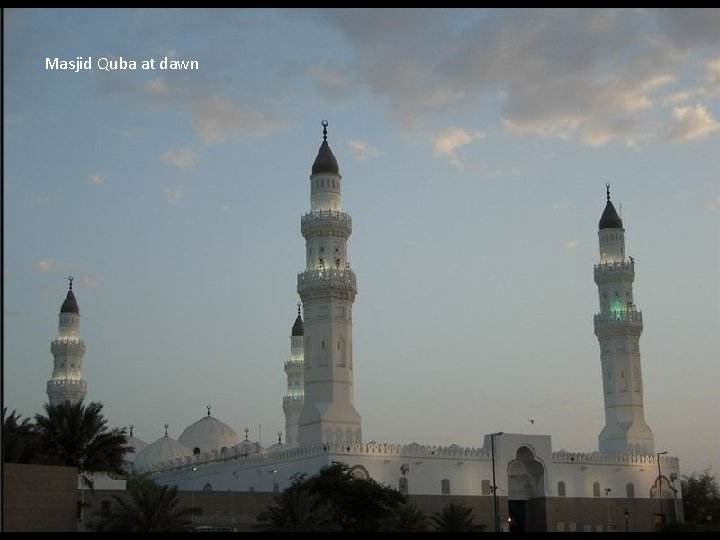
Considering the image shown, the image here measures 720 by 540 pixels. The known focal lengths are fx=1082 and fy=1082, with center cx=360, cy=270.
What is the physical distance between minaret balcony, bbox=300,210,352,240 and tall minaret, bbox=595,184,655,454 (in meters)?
16.3

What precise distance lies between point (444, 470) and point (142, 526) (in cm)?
2093

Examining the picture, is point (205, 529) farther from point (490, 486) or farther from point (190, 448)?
point (190, 448)

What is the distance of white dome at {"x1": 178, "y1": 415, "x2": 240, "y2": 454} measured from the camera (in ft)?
243

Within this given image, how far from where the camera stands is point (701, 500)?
63.1 m

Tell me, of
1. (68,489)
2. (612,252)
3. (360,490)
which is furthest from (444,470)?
(68,489)

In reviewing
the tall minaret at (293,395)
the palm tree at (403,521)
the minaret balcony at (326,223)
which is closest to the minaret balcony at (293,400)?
the tall minaret at (293,395)

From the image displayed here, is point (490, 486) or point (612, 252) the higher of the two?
point (612, 252)

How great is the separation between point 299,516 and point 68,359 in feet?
113

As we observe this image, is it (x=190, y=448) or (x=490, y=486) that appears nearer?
(x=490, y=486)

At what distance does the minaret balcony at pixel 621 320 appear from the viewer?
60.2 m

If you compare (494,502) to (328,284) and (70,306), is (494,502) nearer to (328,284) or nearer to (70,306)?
(328,284)

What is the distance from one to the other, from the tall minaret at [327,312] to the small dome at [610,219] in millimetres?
16788

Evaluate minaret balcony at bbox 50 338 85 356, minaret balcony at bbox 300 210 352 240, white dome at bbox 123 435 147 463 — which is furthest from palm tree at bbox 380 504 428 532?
white dome at bbox 123 435 147 463

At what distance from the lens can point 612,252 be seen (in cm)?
6178
